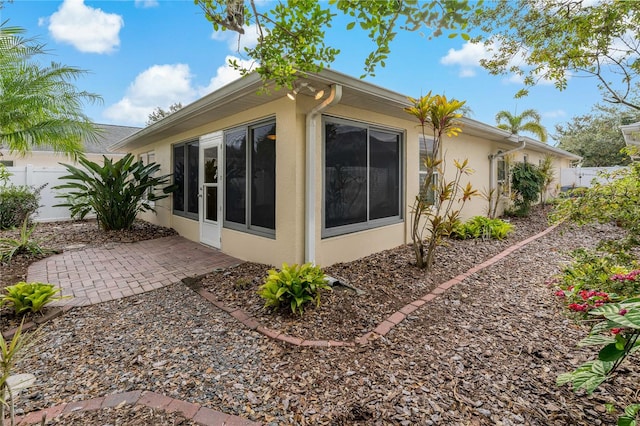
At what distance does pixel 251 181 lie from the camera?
5.34 m

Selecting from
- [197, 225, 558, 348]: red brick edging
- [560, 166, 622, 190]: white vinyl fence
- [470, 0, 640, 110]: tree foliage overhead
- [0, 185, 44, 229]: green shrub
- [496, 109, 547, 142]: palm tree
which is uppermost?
[496, 109, 547, 142]: palm tree

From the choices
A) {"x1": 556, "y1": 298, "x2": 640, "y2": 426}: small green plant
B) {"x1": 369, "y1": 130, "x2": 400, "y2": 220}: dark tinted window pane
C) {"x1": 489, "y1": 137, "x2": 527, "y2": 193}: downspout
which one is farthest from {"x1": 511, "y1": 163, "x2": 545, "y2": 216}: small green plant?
{"x1": 556, "y1": 298, "x2": 640, "y2": 426}: small green plant

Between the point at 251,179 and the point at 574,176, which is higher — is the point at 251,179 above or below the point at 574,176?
below

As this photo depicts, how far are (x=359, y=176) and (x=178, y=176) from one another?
4.99 m

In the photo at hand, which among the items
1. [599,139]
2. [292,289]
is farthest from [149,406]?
[599,139]

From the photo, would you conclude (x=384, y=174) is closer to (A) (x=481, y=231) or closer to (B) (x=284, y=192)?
(B) (x=284, y=192)

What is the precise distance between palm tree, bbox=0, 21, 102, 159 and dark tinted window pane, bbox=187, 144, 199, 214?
2.03m

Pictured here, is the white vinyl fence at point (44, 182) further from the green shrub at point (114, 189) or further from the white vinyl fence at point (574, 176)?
the white vinyl fence at point (574, 176)

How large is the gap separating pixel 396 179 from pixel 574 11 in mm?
3441

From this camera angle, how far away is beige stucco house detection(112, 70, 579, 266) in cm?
445

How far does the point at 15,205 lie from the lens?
8.78 m

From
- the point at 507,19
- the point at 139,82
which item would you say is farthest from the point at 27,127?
the point at 139,82

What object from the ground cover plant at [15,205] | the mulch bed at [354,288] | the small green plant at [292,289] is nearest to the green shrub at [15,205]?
the ground cover plant at [15,205]

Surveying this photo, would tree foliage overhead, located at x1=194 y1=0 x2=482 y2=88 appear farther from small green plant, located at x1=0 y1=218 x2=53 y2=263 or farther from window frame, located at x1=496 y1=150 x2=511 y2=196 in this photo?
window frame, located at x1=496 y1=150 x2=511 y2=196
